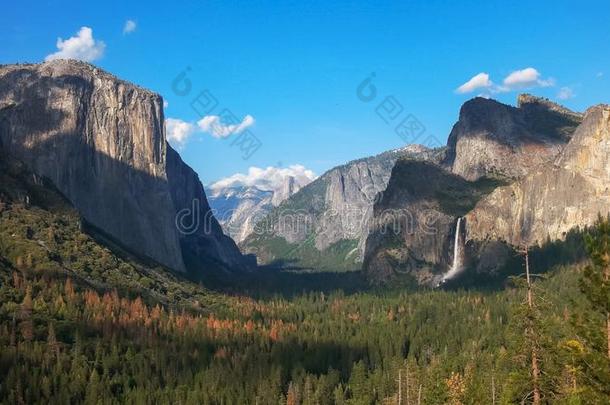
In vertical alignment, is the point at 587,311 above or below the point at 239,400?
above

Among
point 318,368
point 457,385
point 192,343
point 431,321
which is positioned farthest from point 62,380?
point 431,321

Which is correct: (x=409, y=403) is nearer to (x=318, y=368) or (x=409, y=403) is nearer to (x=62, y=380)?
(x=318, y=368)

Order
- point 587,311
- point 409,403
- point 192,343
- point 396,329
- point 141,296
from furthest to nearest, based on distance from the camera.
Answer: point 141,296 → point 396,329 → point 192,343 → point 409,403 → point 587,311

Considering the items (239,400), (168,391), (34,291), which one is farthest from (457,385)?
(34,291)

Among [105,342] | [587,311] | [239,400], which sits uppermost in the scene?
[587,311]

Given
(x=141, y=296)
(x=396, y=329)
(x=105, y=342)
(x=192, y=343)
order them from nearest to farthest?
(x=105, y=342) < (x=192, y=343) < (x=396, y=329) < (x=141, y=296)

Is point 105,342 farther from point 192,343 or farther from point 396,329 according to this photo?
point 396,329

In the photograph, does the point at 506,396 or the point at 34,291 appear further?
the point at 34,291

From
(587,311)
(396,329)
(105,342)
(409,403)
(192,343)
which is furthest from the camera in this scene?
(396,329)

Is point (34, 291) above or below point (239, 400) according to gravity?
above
